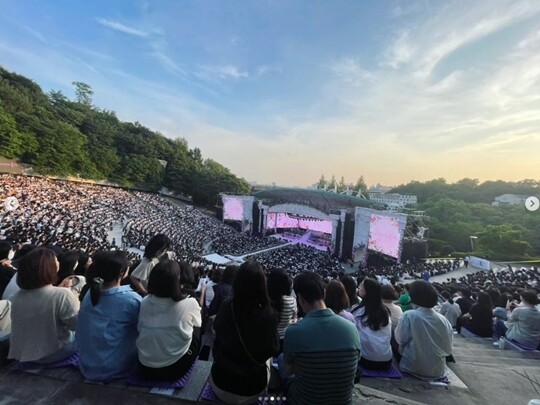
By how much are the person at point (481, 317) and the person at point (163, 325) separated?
223 inches

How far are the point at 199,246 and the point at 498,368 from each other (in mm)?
20263

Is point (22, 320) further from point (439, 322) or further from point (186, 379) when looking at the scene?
point (439, 322)

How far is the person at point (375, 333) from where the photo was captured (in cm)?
277

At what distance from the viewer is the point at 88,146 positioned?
36156 mm

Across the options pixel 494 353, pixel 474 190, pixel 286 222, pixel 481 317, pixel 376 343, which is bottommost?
pixel 286 222

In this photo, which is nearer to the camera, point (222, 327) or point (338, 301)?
point (222, 327)

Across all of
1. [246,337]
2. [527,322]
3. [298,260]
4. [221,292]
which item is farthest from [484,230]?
[246,337]

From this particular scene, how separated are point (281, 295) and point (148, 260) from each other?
6.03 ft

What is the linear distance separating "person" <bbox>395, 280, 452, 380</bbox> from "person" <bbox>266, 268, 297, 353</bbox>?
1.18 meters

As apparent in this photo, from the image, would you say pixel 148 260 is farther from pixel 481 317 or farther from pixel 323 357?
pixel 481 317

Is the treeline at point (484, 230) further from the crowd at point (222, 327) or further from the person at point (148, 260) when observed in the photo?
the person at point (148, 260)

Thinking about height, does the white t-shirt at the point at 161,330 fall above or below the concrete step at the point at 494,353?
above

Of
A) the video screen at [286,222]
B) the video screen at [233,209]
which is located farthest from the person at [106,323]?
the video screen at [233,209]

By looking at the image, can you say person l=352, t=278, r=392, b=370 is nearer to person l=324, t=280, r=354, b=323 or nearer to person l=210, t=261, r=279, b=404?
person l=324, t=280, r=354, b=323
